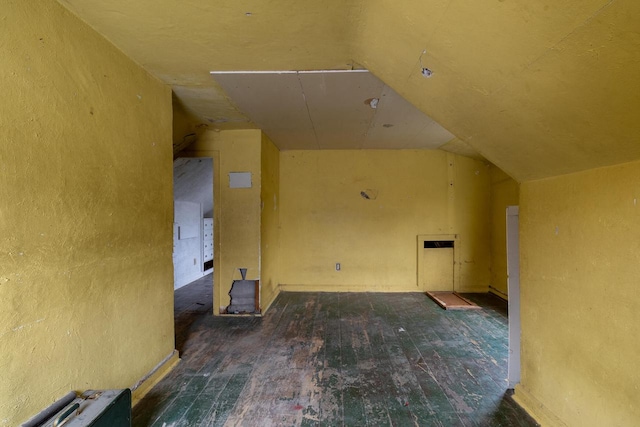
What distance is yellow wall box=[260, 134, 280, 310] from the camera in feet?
12.8

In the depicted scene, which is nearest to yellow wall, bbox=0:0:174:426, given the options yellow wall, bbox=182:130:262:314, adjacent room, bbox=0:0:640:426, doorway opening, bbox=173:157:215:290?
adjacent room, bbox=0:0:640:426

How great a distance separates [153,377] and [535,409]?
2673 mm

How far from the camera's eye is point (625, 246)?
1.25 metres

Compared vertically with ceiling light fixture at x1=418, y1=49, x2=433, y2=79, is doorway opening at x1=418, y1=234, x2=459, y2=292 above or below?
below

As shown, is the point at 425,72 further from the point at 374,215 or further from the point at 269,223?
the point at 374,215

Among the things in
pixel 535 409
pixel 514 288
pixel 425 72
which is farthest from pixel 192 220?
pixel 535 409

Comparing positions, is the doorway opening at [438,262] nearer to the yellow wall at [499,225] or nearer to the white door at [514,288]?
the yellow wall at [499,225]

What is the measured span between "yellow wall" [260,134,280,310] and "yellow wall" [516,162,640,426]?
2.92 meters

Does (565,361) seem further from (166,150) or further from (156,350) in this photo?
(166,150)

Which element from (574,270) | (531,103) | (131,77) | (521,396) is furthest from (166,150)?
(521,396)

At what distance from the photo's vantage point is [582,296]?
147cm

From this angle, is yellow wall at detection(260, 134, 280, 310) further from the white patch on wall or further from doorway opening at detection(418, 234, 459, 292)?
doorway opening at detection(418, 234, 459, 292)

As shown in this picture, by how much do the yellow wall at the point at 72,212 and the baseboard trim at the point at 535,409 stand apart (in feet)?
8.73

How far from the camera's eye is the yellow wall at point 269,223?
12.8 feet
